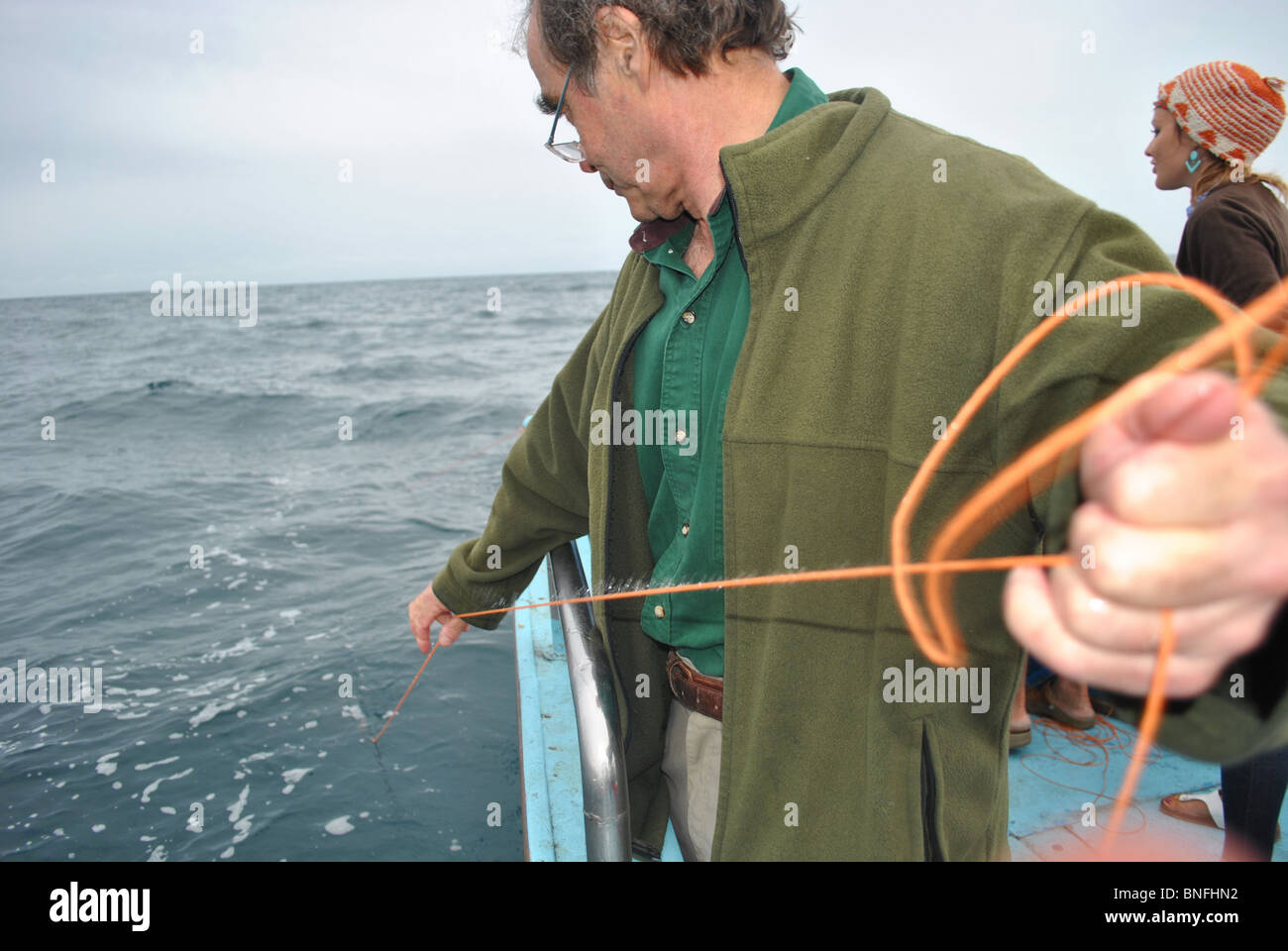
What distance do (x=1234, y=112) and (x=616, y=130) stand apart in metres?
1.96

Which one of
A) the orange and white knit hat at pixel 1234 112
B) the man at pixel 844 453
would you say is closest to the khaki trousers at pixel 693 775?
the man at pixel 844 453

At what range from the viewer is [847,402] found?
3.82 ft

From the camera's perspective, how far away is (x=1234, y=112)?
2246 mm

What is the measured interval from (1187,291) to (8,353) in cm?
3155

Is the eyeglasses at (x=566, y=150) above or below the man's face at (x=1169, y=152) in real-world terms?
below

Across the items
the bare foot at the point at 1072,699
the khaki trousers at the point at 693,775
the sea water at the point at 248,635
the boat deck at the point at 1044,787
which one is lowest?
the sea water at the point at 248,635

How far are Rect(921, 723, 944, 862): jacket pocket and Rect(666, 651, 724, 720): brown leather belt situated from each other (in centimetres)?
42

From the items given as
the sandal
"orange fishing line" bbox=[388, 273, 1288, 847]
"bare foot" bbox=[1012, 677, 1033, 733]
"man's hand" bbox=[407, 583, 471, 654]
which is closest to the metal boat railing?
"orange fishing line" bbox=[388, 273, 1288, 847]

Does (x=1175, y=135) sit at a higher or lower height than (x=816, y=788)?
higher

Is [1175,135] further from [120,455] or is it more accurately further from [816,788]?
[120,455]

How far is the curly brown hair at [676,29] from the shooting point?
136cm

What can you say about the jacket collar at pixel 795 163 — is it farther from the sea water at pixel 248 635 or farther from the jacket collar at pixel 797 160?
the sea water at pixel 248 635
